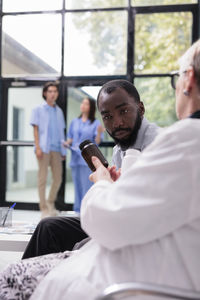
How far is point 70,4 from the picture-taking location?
5.22m

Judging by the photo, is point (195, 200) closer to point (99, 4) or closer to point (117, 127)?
point (117, 127)

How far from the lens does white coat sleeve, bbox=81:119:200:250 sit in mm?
804

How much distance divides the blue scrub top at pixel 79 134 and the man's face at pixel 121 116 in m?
3.07

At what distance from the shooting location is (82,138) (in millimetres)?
4781

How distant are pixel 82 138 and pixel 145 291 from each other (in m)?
4.04

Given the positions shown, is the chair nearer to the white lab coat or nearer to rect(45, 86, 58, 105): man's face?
the white lab coat

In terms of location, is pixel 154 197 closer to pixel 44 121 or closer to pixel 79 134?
pixel 79 134

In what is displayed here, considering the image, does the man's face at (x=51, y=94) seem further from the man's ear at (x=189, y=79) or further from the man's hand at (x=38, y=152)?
the man's ear at (x=189, y=79)

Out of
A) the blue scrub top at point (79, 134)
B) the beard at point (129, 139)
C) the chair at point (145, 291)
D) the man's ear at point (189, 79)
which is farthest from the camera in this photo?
the blue scrub top at point (79, 134)

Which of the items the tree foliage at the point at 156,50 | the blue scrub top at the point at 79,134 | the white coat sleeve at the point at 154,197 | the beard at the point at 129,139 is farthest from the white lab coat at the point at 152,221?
the tree foliage at the point at 156,50

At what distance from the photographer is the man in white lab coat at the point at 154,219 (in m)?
0.81

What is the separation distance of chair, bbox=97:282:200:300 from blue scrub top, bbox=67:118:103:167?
12.9 feet

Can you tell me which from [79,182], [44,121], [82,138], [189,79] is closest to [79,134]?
[82,138]

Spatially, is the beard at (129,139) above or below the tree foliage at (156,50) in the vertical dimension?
below
